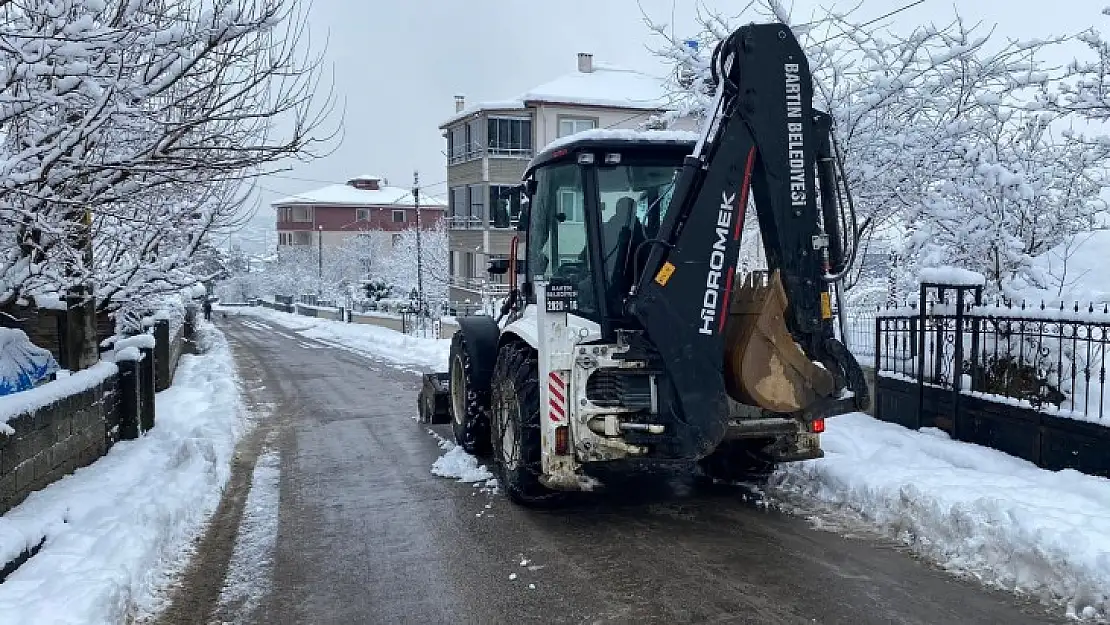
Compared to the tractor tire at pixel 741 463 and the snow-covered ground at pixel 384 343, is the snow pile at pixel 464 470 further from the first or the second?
the snow-covered ground at pixel 384 343

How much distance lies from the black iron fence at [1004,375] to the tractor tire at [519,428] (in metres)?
4.05

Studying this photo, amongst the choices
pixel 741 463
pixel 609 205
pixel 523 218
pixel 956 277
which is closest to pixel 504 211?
pixel 523 218

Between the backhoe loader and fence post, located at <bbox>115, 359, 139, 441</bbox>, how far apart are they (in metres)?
4.90

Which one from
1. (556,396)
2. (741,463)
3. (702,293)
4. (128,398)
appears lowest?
(741,463)

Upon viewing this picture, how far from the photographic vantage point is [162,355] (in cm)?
1593

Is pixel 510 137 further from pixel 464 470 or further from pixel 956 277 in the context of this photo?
pixel 956 277

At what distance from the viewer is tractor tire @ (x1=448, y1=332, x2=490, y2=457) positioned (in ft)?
29.2

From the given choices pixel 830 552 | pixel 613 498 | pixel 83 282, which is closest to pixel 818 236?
pixel 830 552

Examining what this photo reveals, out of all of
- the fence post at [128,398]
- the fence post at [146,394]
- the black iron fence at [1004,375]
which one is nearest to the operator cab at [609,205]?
the black iron fence at [1004,375]

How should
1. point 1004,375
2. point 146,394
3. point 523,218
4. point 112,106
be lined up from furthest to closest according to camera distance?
1. point 146,394
2. point 1004,375
3. point 523,218
4. point 112,106

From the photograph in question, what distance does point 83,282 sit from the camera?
360 inches

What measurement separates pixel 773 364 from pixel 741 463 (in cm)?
186

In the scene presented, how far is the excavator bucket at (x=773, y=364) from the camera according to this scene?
6277mm

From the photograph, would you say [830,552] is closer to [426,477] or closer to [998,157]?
[426,477]
